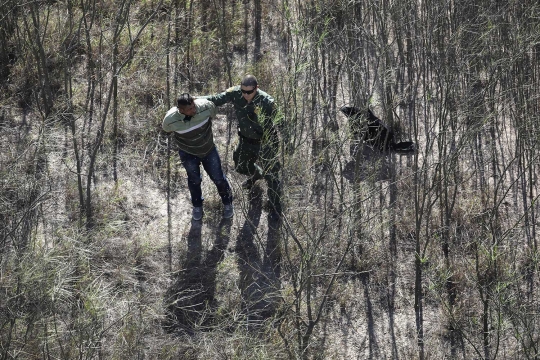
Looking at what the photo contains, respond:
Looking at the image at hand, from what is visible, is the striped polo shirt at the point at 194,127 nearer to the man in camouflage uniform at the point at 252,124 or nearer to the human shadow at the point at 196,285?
the man in camouflage uniform at the point at 252,124

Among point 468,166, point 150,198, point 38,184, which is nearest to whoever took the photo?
point 38,184

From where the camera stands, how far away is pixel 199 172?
7441 millimetres

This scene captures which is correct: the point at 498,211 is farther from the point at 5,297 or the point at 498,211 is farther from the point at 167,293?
the point at 5,297

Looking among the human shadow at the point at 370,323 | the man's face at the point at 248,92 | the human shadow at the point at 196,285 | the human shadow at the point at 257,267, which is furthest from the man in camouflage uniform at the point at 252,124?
the human shadow at the point at 370,323

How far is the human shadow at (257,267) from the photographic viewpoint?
6977mm

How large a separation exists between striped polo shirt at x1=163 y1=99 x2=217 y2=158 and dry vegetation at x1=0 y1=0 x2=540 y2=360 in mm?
685

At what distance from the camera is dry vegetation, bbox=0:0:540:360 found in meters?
6.46

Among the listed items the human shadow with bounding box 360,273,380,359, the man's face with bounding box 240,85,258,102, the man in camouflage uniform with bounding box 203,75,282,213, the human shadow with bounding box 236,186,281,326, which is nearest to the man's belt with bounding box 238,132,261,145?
the man in camouflage uniform with bounding box 203,75,282,213

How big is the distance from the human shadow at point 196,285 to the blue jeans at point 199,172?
0.34m

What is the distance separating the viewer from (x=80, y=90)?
9.38m

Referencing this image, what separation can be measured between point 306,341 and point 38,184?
2785 millimetres

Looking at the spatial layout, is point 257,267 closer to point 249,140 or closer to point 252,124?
point 249,140

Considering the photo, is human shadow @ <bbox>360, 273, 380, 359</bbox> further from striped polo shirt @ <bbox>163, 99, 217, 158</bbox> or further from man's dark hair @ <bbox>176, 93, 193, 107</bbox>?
man's dark hair @ <bbox>176, 93, 193, 107</bbox>

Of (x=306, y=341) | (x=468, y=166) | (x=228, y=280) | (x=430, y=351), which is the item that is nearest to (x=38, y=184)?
(x=228, y=280)
